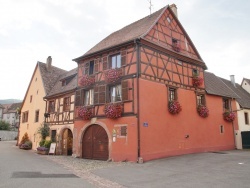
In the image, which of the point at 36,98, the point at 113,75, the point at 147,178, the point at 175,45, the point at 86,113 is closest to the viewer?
the point at 147,178

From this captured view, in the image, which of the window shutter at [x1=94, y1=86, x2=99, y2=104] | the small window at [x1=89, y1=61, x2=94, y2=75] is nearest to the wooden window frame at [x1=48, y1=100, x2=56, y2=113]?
the small window at [x1=89, y1=61, x2=94, y2=75]

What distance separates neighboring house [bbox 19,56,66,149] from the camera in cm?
2620

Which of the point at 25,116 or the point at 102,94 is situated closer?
the point at 102,94

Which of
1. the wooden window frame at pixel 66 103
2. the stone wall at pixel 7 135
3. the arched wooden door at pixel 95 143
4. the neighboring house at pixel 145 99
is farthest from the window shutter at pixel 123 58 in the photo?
the stone wall at pixel 7 135

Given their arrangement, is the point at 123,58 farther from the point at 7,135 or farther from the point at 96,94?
the point at 7,135

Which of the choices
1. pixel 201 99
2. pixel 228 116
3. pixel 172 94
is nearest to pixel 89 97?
pixel 172 94

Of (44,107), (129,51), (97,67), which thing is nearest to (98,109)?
(97,67)

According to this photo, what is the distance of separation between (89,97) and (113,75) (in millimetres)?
3637

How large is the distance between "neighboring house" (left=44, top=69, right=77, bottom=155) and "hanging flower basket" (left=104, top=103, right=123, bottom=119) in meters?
5.96

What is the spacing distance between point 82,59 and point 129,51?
525 centimetres

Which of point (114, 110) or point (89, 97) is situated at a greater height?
point (89, 97)

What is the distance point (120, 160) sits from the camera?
593 inches

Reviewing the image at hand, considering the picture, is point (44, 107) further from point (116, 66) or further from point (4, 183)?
point (4, 183)

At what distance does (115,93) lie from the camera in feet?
54.9
